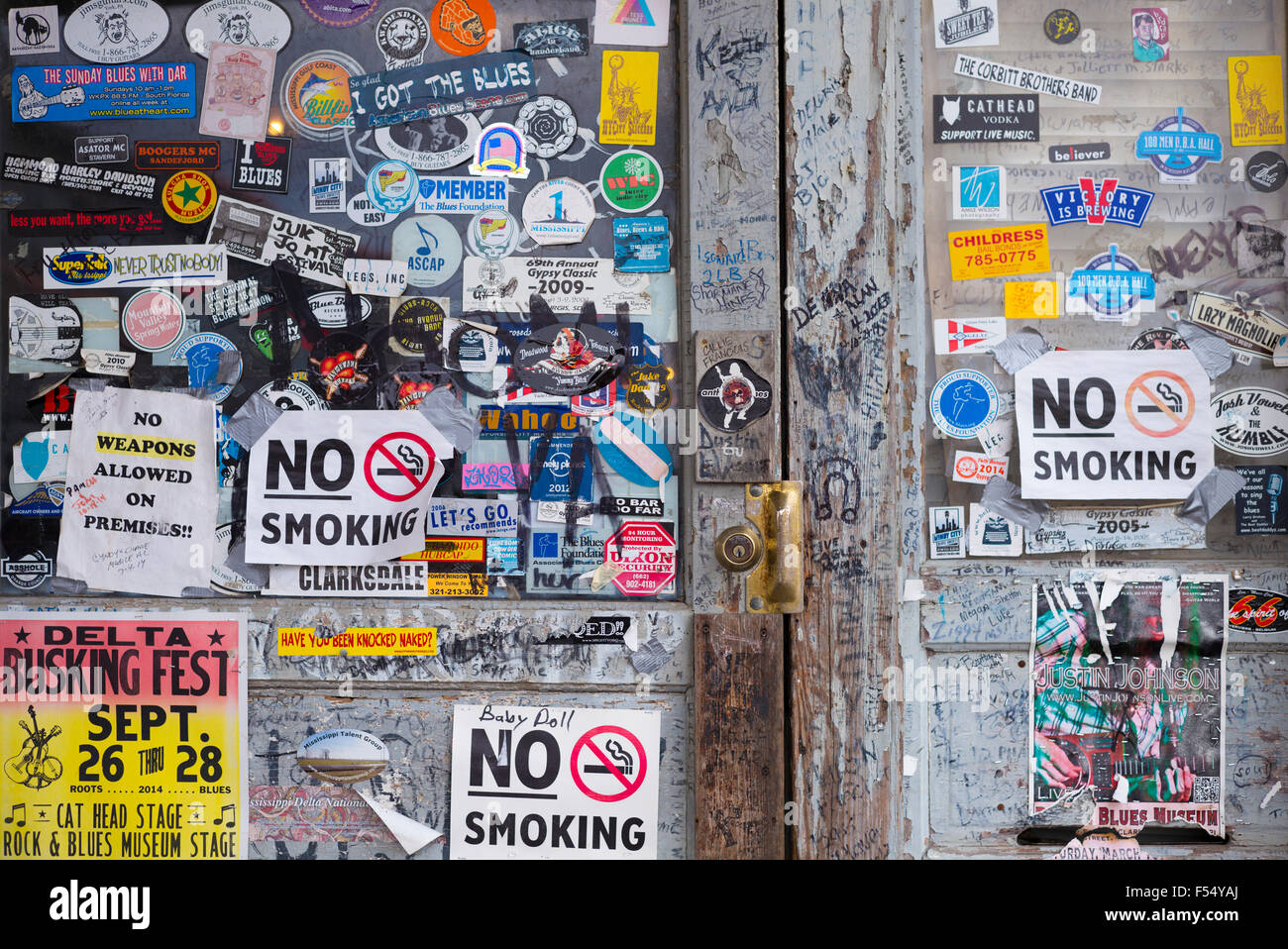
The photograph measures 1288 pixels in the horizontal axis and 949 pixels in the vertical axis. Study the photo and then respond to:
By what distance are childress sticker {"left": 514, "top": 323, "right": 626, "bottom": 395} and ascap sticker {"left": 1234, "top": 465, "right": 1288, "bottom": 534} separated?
1547 mm

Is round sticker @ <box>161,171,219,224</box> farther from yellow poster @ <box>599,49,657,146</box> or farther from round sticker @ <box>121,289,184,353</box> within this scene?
yellow poster @ <box>599,49,657,146</box>

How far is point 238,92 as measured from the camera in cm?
218

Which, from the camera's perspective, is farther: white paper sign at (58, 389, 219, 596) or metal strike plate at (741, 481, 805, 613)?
white paper sign at (58, 389, 219, 596)

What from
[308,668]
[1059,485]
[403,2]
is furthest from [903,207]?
[308,668]

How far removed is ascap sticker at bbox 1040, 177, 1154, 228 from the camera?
84.2 inches

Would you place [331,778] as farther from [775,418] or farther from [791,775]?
[775,418]

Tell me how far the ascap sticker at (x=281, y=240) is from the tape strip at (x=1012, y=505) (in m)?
1.68

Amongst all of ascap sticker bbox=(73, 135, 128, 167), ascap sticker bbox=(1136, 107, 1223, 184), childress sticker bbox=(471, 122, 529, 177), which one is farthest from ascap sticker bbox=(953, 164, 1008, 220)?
ascap sticker bbox=(73, 135, 128, 167)

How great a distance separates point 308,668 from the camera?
2.16m

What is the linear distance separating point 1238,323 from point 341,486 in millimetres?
2233

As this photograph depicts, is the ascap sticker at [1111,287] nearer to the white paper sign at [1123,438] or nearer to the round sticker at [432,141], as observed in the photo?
the white paper sign at [1123,438]

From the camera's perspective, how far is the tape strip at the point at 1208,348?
84.5 inches

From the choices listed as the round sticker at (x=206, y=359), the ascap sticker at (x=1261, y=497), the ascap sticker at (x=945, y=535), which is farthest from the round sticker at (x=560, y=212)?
the ascap sticker at (x=1261, y=497)

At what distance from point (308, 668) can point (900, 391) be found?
5.24 feet
